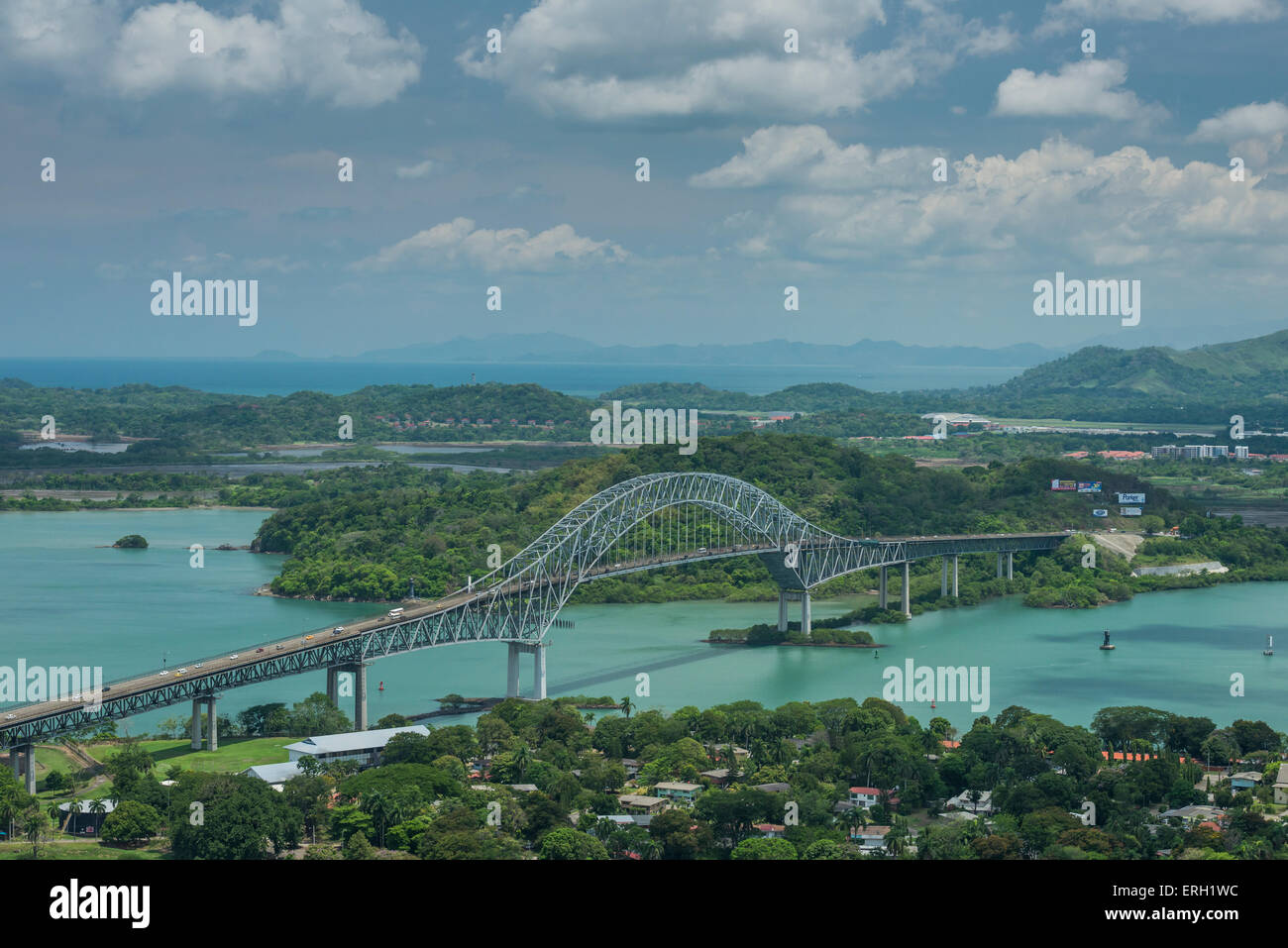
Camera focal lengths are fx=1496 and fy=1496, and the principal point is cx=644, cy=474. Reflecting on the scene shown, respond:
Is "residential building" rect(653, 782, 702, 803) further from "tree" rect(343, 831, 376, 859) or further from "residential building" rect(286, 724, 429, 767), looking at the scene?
"tree" rect(343, 831, 376, 859)

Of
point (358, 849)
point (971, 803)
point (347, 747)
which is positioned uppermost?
point (347, 747)

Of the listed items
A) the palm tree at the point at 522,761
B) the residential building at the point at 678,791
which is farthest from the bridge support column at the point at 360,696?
the residential building at the point at 678,791

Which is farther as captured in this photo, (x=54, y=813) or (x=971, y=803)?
(x=971, y=803)

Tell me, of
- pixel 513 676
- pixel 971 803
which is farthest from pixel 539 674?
pixel 971 803

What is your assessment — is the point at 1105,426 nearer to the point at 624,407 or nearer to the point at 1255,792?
the point at 624,407

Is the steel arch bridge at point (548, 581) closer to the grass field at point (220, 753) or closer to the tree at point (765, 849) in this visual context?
the grass field at point (220, 753)

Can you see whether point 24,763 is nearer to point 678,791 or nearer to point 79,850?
point 79,850
